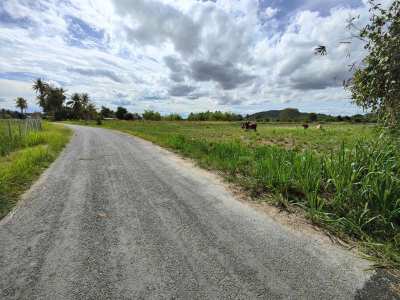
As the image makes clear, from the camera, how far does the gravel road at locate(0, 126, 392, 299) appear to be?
5.95ft

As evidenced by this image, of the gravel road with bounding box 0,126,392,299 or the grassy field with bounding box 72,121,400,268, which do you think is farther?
the grassy field with bounding box 72,121,400,268

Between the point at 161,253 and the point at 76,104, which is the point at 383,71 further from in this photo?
the point at 76,104

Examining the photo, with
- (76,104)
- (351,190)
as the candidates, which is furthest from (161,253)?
(76,104)

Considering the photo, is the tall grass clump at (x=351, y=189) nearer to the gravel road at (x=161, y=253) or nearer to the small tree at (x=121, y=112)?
the gravel road at (x=161, y=253)

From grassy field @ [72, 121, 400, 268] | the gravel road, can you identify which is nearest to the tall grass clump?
grassy field @ [72, 121, 400, 268]

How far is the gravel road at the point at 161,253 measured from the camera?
5.95 feet

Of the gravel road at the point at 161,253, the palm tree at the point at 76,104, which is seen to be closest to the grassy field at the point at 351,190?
the gravel road at the point at 161,253

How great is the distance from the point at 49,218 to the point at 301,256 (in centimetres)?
336

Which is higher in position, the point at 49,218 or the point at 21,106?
the point at 21,106

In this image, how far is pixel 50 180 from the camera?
16.1ft

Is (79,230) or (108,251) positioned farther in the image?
(79,230)

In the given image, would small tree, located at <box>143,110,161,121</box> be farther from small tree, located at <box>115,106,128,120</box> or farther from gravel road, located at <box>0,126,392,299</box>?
gravel road, located at <box>0,126,392,299</box>

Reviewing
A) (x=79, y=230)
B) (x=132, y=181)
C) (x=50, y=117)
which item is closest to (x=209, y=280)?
(x=79, y=230)

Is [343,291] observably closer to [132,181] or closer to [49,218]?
[49,218]
